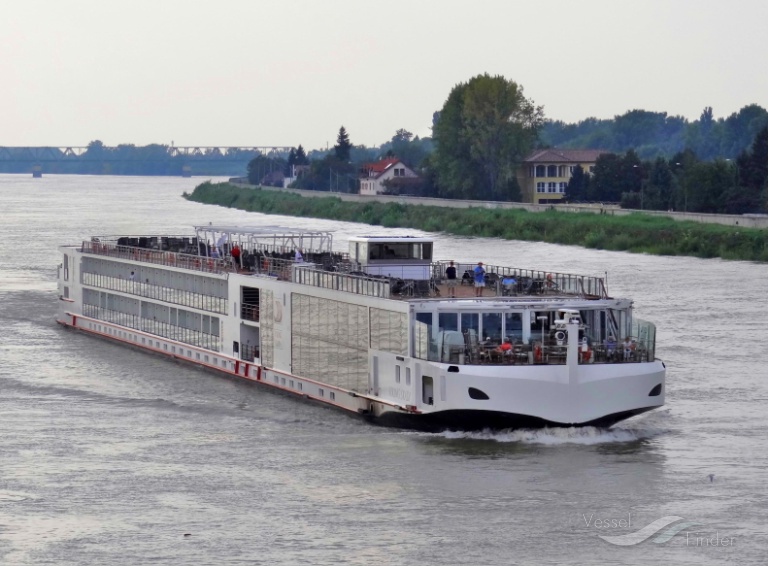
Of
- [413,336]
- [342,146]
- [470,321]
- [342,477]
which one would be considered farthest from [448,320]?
[342,146]

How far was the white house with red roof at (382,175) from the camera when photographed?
159750mm

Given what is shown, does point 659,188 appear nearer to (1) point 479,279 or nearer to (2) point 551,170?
(2) point 551,170

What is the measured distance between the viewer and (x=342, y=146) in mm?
184875

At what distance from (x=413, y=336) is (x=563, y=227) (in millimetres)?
63979

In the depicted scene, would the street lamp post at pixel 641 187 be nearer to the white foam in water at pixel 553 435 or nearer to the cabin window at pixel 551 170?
the cabin window at pixel 551 170

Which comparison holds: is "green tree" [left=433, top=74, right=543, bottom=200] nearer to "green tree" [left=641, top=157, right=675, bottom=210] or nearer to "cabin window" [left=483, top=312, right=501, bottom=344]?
"green tree" [left=641, top=157, right=675, bottom=210]

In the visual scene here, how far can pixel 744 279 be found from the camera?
6450 centimetres

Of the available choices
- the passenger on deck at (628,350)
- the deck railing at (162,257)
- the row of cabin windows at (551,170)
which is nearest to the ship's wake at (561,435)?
the passenger on deck at (628,350)

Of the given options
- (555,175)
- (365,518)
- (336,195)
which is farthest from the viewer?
(336,195)

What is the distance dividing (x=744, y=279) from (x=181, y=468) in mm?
38969

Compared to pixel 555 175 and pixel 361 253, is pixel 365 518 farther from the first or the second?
pixel 555 175

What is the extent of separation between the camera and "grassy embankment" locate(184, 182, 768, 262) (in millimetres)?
79812

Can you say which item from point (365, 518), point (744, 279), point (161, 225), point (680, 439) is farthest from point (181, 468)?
point (161, 225)

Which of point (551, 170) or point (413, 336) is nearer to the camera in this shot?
point (413, 336)
